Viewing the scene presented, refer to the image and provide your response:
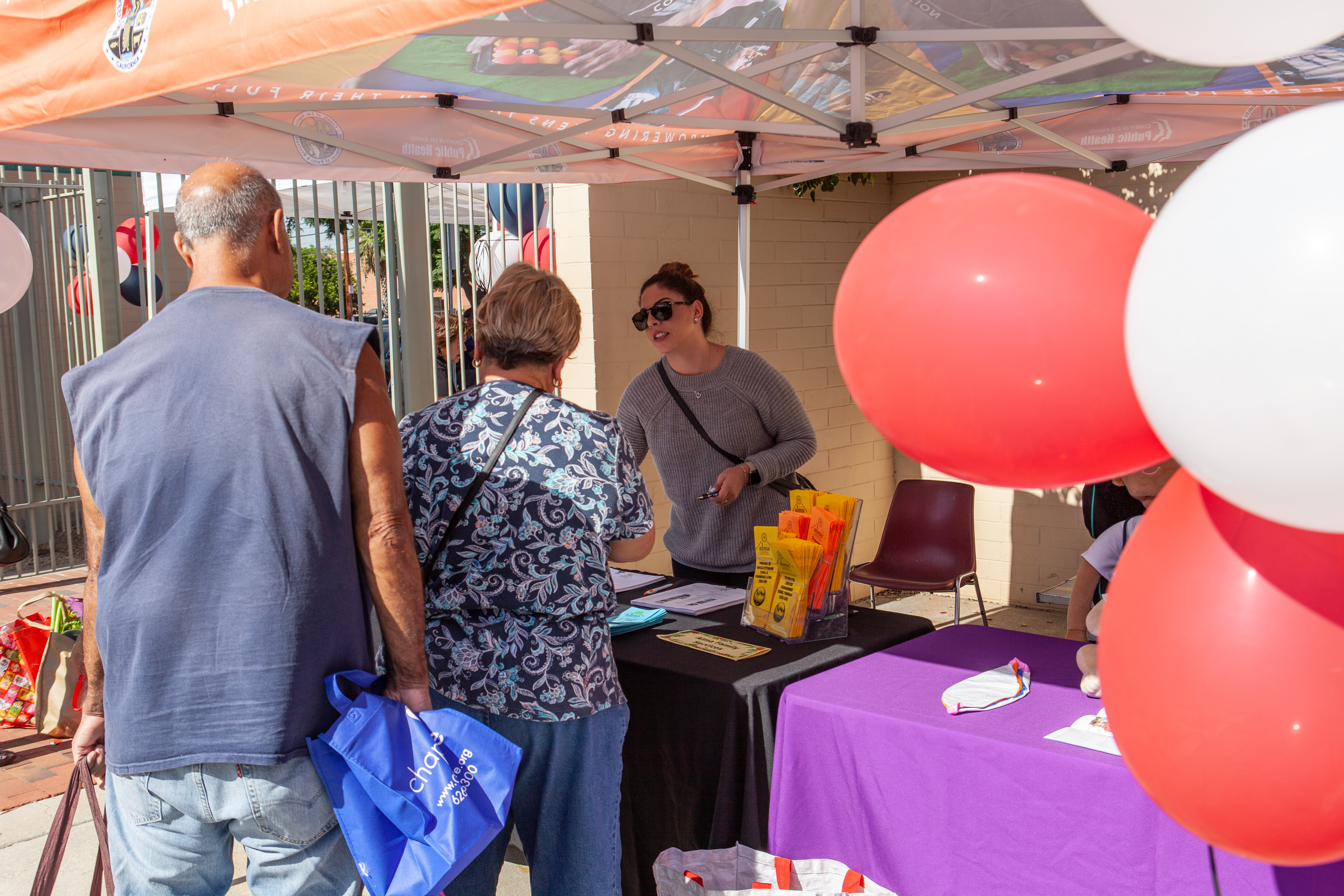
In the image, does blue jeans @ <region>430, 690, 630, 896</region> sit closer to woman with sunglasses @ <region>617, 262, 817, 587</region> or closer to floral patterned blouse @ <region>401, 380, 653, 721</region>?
floral patterned blouse @ <region>401, 380, 653, 721</region>

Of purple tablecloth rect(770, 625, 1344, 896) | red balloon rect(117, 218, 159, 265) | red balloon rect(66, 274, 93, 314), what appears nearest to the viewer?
purple tablecloth rect(770, 625, 1344, 896)

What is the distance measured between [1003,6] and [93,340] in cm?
601

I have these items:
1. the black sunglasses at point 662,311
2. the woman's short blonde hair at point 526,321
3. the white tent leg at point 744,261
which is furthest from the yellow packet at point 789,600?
the white tent leg at point 744,261

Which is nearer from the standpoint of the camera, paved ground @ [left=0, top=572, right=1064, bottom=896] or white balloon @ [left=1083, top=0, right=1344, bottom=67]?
white balloon @ [left=1083, top=0, right=1344, bottom=67]

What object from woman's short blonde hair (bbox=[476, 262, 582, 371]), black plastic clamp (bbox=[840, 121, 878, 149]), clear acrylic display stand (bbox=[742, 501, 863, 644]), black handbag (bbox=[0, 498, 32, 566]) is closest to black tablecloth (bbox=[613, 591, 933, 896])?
clear acrylic display stand (bbox=[742, 501, 863, 644])

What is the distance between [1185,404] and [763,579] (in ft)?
5.91

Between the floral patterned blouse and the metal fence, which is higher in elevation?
the metal fence

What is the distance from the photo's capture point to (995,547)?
6.18 metres

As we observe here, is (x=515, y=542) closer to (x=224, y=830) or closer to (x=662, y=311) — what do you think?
(x=224, y=830)

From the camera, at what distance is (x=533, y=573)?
1885 mm

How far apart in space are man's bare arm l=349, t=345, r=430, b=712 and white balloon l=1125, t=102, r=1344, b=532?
1.15 metres

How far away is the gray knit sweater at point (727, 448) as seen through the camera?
10.5 feet

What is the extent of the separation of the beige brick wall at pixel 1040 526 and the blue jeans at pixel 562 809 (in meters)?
4.13

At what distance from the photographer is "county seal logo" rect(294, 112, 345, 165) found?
11.1 feet
